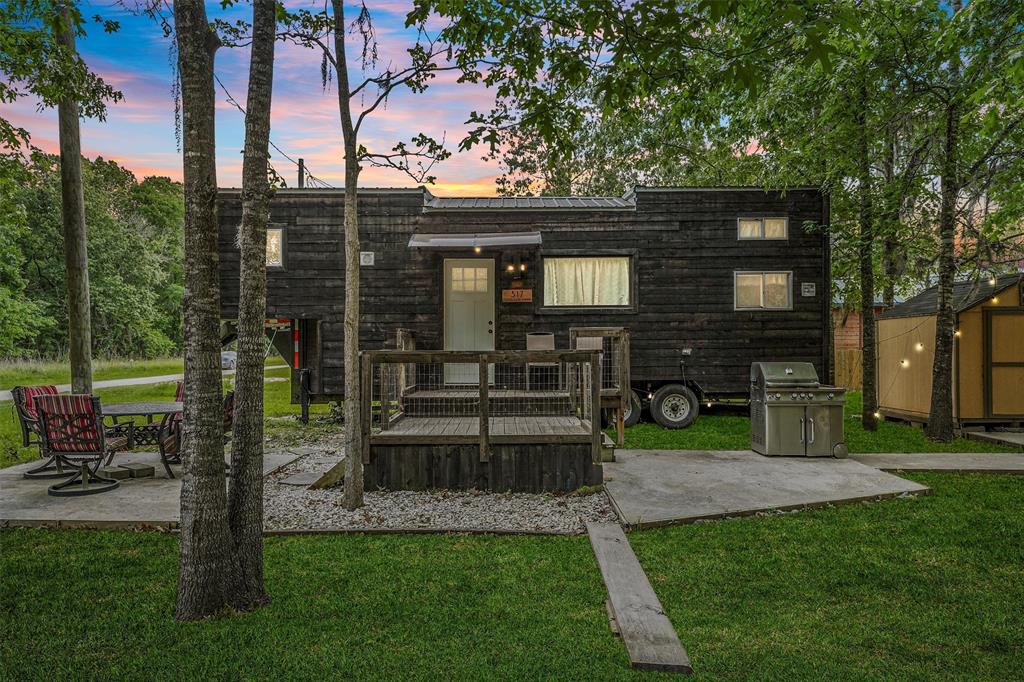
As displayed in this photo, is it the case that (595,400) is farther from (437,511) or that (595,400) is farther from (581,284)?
(581,284)

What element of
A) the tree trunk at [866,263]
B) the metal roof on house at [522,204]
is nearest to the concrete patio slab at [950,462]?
the tree trunk at [866,263]

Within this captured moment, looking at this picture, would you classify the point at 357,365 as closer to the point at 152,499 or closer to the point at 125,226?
the point at 152,499

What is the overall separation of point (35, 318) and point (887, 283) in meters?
28.1

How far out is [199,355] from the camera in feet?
9.89

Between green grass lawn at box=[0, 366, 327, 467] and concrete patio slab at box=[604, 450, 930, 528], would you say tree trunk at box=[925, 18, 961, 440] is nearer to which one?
concrete patio slab at box=[604, 450, 930, 528]

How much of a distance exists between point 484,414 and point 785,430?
3.90 metres

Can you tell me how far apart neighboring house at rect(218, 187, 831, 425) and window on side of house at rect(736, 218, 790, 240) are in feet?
0.08

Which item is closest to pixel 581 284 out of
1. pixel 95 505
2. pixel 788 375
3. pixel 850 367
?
pixel 788 375

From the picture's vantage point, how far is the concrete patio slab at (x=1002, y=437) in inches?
331

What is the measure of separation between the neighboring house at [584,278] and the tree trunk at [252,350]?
6.85m

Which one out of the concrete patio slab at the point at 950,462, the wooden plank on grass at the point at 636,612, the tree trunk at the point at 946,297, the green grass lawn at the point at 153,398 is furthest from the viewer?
A: the tree trunk at the point at 946,297

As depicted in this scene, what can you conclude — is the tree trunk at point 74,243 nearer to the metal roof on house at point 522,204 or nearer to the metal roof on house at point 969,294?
the metal roof on house at point 522,204

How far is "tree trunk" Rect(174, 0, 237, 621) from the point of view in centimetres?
302

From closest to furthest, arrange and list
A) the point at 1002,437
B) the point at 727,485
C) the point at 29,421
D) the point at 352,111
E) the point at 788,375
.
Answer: the point at 352,111
the point at 727,485
the point at 29,421
the point at 788,375
the point at 1002,437
